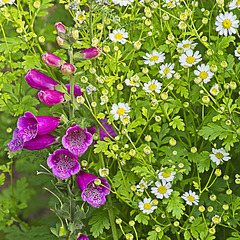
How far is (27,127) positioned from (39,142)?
5cm

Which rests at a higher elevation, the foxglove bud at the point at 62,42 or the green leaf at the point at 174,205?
the foxglove bud at the point at 62,42

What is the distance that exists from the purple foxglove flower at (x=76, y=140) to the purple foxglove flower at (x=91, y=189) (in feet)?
0.29

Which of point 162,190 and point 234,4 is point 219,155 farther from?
point 234,4

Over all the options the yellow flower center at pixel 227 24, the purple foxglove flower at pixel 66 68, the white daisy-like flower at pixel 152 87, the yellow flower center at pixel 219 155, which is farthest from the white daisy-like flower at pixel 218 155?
the purple foxglove flower at pixel 66 68

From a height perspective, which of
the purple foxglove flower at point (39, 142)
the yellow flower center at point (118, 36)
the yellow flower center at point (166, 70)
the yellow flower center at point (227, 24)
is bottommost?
the purple foxglove flower at point (39, 142)

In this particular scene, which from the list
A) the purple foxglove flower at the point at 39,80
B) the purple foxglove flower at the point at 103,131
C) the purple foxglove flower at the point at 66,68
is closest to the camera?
the purple foxglove flower at the point at 66,68

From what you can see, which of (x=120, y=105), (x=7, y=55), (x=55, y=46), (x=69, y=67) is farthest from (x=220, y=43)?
(x=55, y=46)

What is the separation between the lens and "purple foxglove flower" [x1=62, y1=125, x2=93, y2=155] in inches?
35.4

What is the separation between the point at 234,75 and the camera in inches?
41.4

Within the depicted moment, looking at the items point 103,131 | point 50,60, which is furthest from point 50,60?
point 103,131

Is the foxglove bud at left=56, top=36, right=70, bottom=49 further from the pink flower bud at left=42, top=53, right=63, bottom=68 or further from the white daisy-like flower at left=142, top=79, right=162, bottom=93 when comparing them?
the white daisy-like flower at left=142, top=79, right=162, bottom=93

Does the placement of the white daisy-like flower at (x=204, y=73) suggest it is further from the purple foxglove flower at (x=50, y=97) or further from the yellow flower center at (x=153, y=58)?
the purple foxglove flower at (x=50, y=97)

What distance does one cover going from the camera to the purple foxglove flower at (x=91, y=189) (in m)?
0.95

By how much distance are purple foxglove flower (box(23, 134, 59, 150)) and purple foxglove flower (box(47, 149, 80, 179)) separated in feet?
0.12
